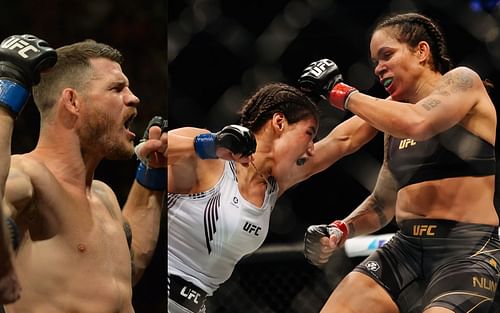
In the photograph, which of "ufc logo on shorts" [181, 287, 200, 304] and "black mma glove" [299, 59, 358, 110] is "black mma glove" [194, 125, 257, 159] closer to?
"black mma glove" [299, 59, 358, 110]

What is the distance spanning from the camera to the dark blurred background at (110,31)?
1462mm

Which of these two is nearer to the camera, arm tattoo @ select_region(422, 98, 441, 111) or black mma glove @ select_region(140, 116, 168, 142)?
arm tattoo @ select_region(422, 98, 441, 111)

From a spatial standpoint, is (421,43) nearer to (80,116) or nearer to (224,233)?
(224,233)

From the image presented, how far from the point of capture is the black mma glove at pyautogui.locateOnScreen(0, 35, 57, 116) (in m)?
1.15

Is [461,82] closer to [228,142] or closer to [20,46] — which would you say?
[228,142]

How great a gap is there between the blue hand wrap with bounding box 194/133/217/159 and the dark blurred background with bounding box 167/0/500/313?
5 centimetres

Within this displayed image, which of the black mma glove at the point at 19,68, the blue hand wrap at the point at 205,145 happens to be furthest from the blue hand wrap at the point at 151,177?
the black mma glove at the point at 19,68

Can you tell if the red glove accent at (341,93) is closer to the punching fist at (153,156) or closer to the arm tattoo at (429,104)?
the arm tattoo at (429,104)

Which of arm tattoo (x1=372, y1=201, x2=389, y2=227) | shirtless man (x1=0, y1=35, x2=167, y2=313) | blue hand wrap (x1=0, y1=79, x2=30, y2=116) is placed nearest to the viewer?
blue hand wrap (x1=0, y1=79, x2=30, y2=116)

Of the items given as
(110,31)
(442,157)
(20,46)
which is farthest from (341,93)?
(20,46)

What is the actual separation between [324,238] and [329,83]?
330mm

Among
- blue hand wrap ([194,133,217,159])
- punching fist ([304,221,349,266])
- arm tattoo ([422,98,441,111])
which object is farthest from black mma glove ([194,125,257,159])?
arm tattoo ([422,98,441,111])

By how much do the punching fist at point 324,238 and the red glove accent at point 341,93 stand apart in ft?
0.90

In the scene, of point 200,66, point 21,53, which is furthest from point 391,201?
point 21,53
